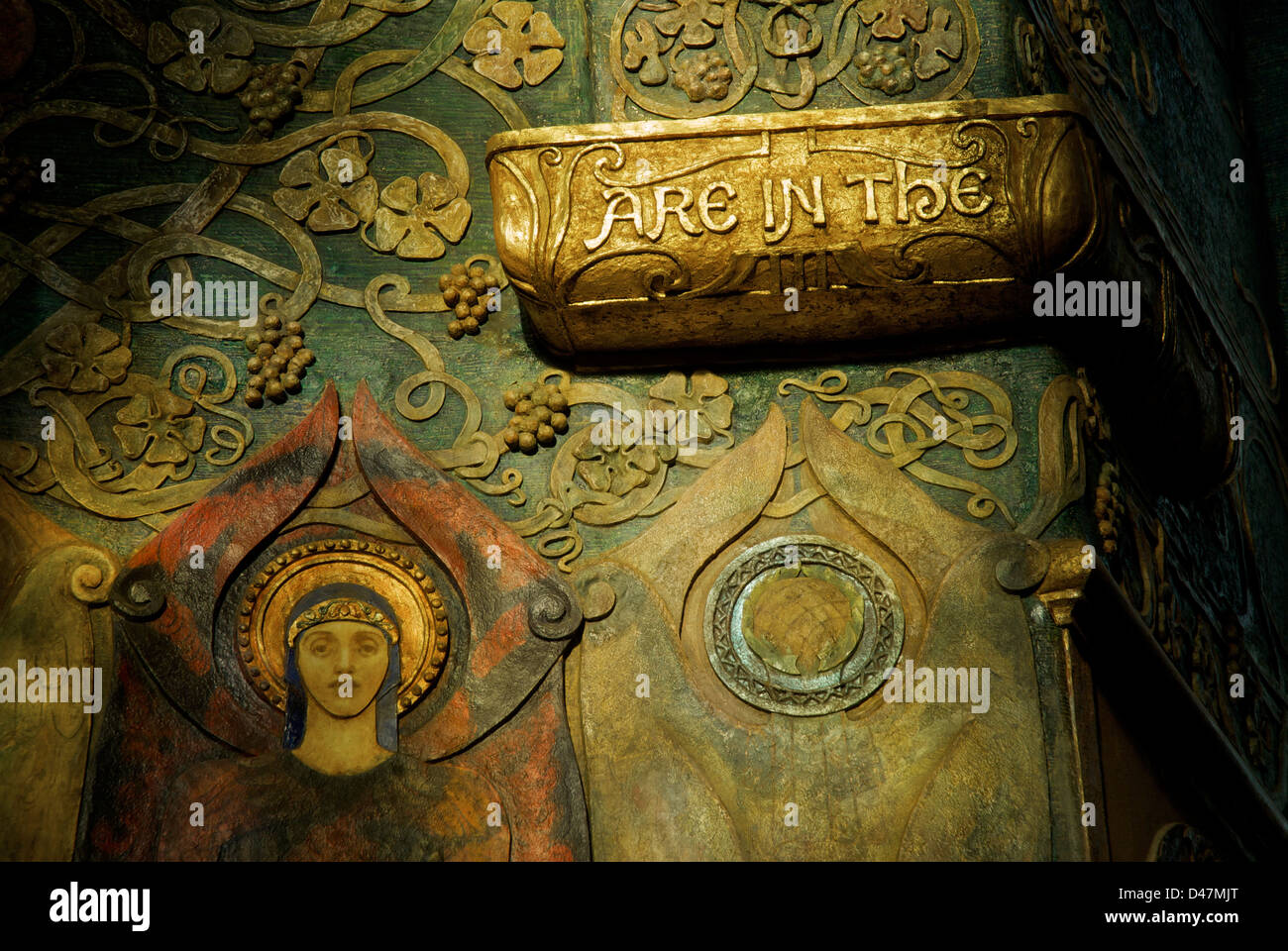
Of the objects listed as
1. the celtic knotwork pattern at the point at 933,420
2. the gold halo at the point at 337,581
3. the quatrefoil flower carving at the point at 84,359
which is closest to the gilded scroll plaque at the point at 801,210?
the celtic knotwork pattern at the point at 933,420

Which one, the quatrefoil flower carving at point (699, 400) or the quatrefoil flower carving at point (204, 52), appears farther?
the quatrefoil flower carving at point (204, 52)

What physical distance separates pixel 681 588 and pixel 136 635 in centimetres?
128

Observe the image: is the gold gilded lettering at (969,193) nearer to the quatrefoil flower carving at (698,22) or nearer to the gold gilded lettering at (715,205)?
the gold gilded lettering at (715,205)

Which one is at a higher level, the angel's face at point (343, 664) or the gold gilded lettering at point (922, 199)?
the gold gilded lettering at point (922, 199)

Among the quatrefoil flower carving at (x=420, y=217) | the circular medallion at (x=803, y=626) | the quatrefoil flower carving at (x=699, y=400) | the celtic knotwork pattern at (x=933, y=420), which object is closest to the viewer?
the circular medallion at (x=803, y=626)

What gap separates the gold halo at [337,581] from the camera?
16.5 feet

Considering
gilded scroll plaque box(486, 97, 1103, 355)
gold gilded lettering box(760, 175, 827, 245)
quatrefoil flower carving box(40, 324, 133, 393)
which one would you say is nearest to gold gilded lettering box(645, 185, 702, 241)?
gilded scroll plaque box(486, 97, 1103, 355)

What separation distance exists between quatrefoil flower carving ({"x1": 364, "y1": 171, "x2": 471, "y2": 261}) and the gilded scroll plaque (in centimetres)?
29

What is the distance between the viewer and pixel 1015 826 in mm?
4754

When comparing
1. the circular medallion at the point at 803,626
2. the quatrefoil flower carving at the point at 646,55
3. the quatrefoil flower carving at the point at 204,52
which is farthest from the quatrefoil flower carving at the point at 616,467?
the quatrefoil flower carving at the point at 204,52

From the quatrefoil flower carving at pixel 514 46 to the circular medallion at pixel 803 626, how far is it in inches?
54.0

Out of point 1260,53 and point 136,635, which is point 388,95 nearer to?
point 136,635

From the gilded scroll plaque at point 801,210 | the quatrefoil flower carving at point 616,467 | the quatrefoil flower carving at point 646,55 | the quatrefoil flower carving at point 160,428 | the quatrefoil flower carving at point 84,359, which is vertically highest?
the quatrefoil flower carving at point 646,55

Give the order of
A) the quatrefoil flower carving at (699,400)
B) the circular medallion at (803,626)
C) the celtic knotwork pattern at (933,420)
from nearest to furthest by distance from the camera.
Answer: the circular medallion at (803,626)
the celtic knotwork pattern at (933,420)
the quatrefoil flower carving at (699,400)
